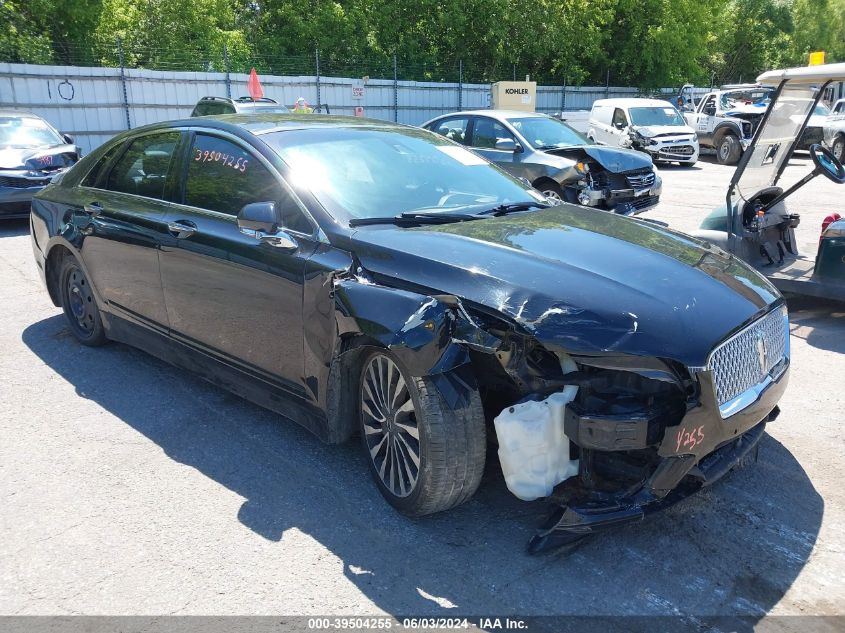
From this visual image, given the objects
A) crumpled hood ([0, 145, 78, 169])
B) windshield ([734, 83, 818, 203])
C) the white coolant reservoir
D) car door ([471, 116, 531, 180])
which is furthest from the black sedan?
crumpled hood ([0, 145, 78, 169])

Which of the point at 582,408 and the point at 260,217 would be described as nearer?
the point at 582,408

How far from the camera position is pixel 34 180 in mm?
10906

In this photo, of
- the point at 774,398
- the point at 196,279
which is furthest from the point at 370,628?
the point at 196,279

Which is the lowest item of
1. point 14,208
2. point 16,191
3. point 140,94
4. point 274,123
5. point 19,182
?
point 14,208

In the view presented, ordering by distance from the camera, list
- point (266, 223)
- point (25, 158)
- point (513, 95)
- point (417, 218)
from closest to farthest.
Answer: point (266, 223)
point (417, 218)
point (25, 158)
point (513, 95)

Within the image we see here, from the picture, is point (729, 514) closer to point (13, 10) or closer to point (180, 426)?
point (180, 426)

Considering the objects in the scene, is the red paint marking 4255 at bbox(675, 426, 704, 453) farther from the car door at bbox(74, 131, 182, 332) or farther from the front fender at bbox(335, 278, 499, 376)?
the car door at bbox(74, 131, 182, 332)

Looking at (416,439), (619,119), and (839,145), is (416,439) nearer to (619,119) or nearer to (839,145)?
(619,119)

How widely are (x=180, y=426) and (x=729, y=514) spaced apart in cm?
295

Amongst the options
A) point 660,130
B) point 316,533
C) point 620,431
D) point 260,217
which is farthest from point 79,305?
point 660,130

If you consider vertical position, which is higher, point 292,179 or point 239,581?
point 292,179

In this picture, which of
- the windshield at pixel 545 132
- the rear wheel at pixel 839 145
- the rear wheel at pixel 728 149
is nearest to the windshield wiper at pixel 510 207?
the windshield at pixel 545 132

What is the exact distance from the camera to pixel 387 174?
414 cm

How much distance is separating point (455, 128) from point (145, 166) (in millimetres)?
7890
